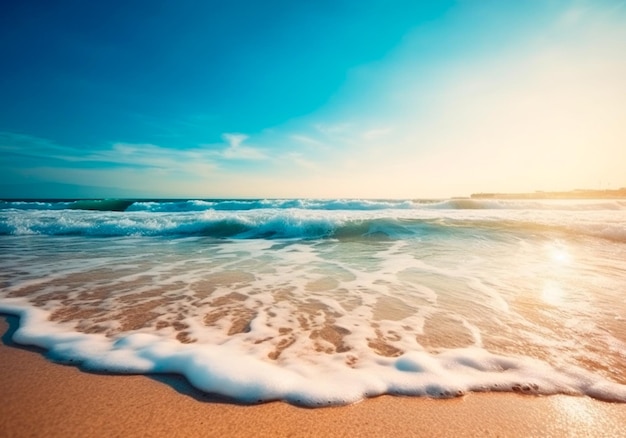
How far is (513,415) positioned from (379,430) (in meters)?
0.85

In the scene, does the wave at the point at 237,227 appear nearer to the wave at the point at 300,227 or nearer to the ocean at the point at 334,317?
the wave at the point at 300,227

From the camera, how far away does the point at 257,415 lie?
188 centimetres

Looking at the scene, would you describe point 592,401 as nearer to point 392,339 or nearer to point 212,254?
point 392,339

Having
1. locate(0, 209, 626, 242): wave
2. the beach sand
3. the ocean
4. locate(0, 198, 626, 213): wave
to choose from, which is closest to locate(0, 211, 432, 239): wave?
locate(0, 209, 626, 242): wave

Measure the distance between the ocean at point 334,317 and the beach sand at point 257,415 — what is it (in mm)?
107

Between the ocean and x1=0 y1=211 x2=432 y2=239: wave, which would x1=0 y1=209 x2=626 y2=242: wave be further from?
the ocean

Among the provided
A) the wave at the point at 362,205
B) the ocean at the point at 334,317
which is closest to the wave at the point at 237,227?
the ocean at the point at 334,317

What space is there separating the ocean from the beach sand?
4.2 inches

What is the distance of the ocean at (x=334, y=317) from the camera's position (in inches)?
89.5

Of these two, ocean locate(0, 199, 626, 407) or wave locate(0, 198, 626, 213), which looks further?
wave locate(0, 198, 626, 213)

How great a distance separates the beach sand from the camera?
174 cm

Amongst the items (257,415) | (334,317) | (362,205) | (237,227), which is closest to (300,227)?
(237,227)

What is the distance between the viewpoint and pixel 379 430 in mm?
1764

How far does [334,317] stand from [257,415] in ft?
5.92
